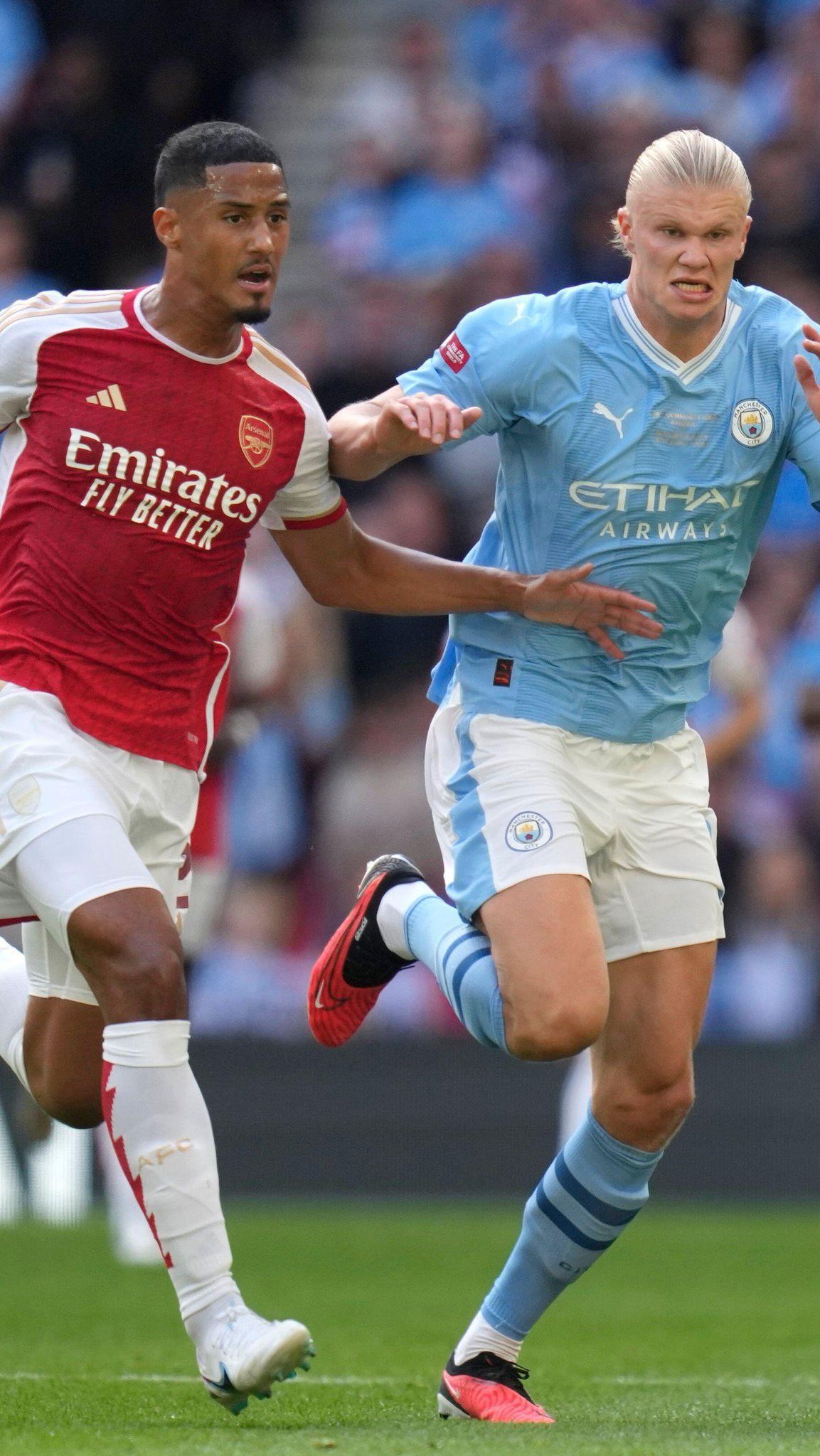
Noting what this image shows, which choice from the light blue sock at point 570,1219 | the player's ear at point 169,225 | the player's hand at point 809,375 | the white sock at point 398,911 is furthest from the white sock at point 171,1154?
the player's hand at point 809,375

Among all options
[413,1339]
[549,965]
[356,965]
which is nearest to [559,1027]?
[549,965]

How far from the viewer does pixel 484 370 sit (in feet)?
16.4

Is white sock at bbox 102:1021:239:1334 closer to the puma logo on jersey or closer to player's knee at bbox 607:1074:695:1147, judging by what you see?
player's knee at bbox 607:1074:695:1147

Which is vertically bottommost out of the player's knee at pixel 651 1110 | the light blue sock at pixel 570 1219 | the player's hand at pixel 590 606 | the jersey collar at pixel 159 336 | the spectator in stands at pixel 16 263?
the light blue sock at pixel 570 1219

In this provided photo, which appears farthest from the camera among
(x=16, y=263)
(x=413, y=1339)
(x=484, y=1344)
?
(x=16, y=263)

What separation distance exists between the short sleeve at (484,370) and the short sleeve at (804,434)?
59cm

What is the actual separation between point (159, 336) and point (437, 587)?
0.82 meters

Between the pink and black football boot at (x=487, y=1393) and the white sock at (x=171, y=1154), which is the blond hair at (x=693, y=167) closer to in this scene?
the white sock at (x=171, y=1154)

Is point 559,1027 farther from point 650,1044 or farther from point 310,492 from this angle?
point 310,492

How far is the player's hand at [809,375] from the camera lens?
4996 millimetres

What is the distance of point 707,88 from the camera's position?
12.6 metres

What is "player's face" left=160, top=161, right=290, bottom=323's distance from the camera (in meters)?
4.80

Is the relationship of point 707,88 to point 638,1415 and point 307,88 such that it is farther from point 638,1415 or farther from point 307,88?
point 638,1415

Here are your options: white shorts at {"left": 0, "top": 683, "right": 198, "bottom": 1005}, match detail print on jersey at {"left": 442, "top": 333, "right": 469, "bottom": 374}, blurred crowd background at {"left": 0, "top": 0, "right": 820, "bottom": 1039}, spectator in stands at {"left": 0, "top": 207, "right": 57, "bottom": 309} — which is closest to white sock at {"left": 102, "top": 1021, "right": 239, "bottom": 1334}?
white shorts at {"left": 0, "top": 683, "right": 198, "bottom": 1005}
